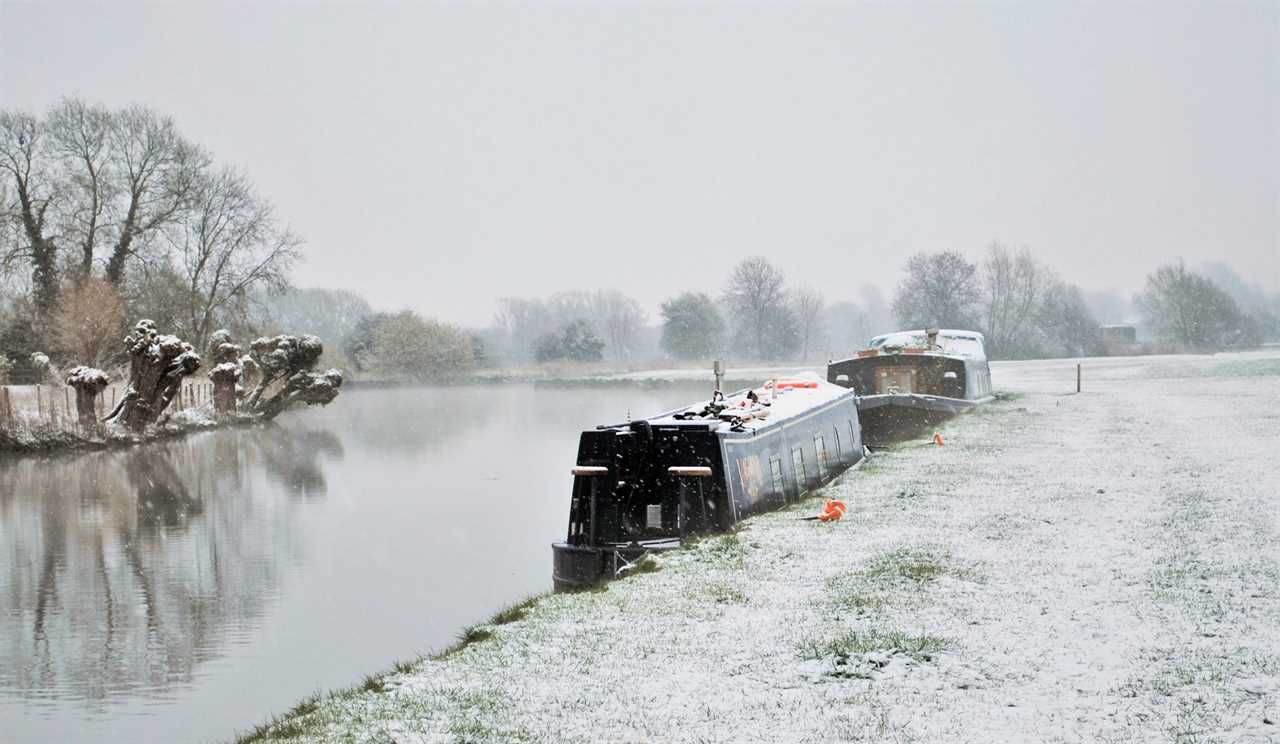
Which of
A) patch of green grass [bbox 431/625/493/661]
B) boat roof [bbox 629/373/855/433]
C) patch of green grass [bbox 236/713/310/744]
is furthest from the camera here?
boat roof [bbox 629/373/855/433]

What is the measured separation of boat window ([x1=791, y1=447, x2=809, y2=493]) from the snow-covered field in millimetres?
1380

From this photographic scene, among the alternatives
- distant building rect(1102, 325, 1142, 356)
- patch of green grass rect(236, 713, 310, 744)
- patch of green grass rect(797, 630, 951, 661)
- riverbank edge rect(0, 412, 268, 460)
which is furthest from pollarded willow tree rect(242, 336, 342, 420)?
distant building rect(1102, 325, 1142, 356)

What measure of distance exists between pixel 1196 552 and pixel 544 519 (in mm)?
10638

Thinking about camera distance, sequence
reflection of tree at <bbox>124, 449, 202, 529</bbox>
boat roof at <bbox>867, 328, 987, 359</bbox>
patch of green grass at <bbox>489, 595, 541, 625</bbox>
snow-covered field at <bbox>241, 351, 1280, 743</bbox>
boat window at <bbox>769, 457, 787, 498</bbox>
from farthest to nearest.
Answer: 1. boat roof at <bbox>867, 328, 987, 359</bbox>
2. reflection of tree at <bbox>124, 449, 202, 529</bbox>
3. boat window at <bbox>769, 457, 787, 498</bbox>
4. patch of green grass at <bbox>489, 595, 541, 625</bbox>
5. snow-covered field at <bbox>241, 351, 1280, 743</bbox>

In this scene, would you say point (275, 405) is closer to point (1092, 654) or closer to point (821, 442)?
point (821, 442)

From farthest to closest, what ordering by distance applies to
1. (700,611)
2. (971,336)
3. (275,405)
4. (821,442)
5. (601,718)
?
(275,405) < (971,336) < (821,442) < (700,611) < (601,718)

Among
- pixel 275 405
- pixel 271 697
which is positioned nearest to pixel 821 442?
pixel 271 697

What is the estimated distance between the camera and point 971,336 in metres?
32.7

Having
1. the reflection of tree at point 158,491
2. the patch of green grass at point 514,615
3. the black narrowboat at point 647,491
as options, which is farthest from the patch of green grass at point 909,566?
the reflection of tree at point 158,491

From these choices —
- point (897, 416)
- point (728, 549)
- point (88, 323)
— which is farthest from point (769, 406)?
point (88, 323)

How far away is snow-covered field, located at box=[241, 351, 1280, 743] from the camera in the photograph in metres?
5.45

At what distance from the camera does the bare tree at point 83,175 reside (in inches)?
1543

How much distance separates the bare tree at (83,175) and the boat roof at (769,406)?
31.4 metres

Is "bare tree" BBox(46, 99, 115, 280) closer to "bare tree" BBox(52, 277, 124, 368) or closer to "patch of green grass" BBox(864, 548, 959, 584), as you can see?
"bare tree" BBox(52, 277, 124, 368)
